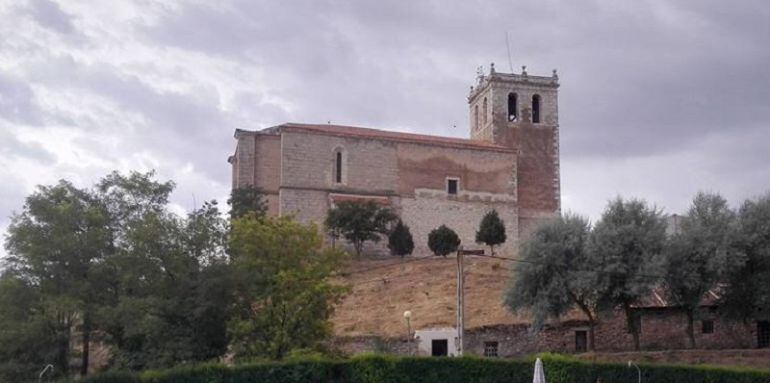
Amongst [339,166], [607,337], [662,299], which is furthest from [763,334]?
[339,166]

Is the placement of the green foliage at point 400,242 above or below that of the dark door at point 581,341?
above

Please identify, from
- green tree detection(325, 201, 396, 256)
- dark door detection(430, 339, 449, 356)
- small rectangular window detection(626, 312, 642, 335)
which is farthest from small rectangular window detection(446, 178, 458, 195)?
dark door detection(430, 339, 449, 356)

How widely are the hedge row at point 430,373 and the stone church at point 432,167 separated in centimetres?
2685

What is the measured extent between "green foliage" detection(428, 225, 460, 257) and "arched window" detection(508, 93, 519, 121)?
43.1 feet

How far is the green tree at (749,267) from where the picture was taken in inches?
1358

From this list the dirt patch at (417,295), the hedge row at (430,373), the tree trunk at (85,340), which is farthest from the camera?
the dirt patch at (417,295)

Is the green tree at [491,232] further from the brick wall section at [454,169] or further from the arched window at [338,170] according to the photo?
the arched window at [338,170]

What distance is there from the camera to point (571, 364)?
2775 centimetres

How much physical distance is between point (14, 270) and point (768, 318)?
27.3 metres

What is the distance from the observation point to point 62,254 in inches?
1207

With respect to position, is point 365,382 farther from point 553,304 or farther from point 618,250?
point 618,250

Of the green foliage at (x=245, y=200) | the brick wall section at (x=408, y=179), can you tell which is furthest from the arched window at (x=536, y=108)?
the green foliage at (x=245, y=200)

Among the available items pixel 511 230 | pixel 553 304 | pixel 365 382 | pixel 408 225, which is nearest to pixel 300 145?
pixel 408 225

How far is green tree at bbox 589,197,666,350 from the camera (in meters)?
33.9
